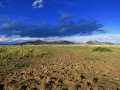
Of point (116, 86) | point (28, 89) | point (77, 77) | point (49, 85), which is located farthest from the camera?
point (77, 77)

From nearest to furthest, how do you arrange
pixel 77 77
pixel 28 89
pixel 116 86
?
pixel 28 89 < pixel 116 86 < pixel 77 77

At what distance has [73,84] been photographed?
721 centimetres

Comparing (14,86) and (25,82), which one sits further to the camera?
(25,82)

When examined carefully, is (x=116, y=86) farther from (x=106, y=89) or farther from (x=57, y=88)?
(x=57, y=88)

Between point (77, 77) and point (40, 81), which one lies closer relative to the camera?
point (40, 81)

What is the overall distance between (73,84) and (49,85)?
2.83 feet

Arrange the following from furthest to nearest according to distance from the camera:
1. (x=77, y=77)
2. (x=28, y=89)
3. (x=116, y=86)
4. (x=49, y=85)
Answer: (x=77, y=77)
(x=116, y=86)
(x=49, y=85)
(x=28, y=89)

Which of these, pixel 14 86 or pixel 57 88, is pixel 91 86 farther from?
pixel 14 86

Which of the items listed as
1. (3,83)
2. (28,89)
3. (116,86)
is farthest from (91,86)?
(3,83)

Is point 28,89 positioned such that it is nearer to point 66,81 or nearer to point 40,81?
point 40,81

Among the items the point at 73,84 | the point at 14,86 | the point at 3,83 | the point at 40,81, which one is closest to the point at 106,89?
the point at 73,84

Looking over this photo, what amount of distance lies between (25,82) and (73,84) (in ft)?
5.28

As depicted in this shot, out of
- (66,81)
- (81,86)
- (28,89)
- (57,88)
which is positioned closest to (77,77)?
(66,81)

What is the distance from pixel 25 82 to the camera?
23.5ft
